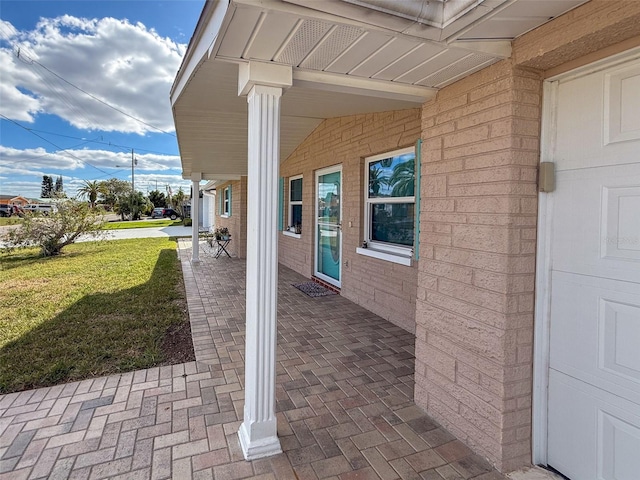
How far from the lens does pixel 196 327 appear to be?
448 cm

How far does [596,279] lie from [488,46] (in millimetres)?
1337

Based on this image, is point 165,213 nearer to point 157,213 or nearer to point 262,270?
point 157,213

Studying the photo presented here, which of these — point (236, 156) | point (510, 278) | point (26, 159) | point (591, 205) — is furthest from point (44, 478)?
point (26, 159)

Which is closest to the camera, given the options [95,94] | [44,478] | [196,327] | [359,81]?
[44,478]

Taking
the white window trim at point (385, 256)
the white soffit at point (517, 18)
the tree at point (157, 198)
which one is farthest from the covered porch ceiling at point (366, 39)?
the tree at point (157, 198)

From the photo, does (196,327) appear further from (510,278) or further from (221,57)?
(510,278)

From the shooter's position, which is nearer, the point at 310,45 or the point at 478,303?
the point at 310,45

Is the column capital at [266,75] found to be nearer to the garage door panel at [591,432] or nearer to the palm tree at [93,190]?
the garage door panel at [591,432]

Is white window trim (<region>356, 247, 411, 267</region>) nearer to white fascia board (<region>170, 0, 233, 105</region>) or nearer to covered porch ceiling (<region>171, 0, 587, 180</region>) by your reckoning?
covered porch ceiling (<region>171, 0, 587, 180</region>)

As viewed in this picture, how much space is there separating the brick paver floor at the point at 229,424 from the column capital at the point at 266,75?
2256 mm

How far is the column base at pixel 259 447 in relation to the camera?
7.00ft

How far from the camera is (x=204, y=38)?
209 cm

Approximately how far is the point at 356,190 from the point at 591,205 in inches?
147

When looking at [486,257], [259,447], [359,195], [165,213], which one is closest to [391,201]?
[359,195]
